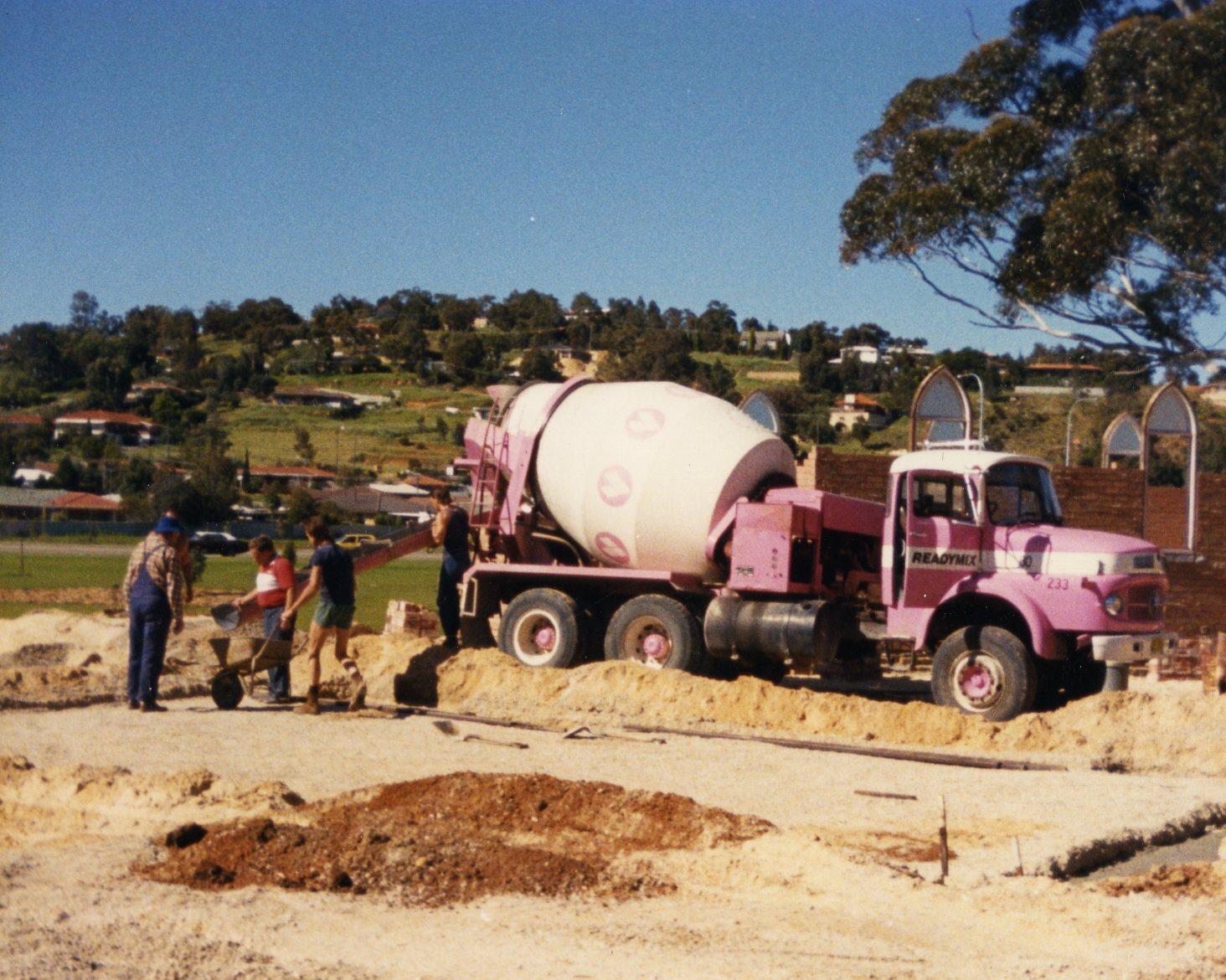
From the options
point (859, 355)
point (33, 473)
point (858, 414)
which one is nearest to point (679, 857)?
point (858, 414)

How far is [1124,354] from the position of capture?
1113 inches

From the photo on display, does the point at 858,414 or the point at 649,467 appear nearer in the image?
the point at 649,467

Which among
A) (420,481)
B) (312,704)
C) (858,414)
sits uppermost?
(858,414)

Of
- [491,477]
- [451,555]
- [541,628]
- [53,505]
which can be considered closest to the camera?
[541,628]

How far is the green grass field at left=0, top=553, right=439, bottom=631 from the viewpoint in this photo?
32375 millimetres

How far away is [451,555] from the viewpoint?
17.3 metres

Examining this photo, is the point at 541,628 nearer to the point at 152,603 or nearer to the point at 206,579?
the point at 152,603

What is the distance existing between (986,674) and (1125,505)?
432 inches

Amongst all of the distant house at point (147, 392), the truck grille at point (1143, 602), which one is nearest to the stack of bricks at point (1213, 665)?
the truck grille at point (1143, 602)

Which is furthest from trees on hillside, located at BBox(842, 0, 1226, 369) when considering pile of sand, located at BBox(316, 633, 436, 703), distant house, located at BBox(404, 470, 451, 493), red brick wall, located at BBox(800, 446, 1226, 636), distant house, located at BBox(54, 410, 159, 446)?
distant house, located at BBox(54, 410, 159, 446)

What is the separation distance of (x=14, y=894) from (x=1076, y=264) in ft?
72.3

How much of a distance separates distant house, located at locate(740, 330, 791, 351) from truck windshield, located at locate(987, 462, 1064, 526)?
9114 cm

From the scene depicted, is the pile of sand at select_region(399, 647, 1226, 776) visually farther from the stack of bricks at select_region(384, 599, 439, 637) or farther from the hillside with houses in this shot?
the hillside with houses

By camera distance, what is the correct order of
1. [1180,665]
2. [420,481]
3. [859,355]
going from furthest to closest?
[859,355], [420,481], [1180,665]
